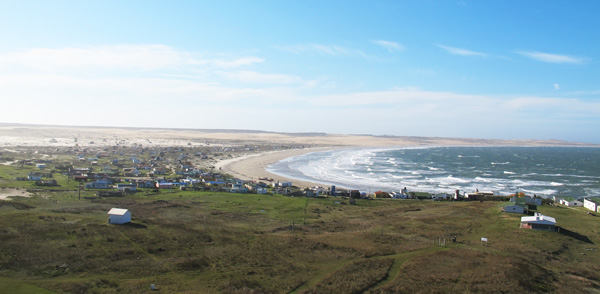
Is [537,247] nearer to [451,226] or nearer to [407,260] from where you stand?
[451,226]

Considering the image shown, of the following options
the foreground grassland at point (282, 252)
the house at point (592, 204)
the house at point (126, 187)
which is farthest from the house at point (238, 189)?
the house at point (592, 204)

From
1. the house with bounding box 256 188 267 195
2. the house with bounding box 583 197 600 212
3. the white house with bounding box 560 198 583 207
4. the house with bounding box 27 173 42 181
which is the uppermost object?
the house with bounding box 583 197 600 212

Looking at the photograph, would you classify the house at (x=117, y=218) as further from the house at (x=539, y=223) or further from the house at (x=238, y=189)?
the house at (x=539, y=223)

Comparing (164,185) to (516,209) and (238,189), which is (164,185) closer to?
(238,189)

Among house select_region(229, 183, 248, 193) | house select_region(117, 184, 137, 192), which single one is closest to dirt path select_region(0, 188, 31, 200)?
house select_region(117, 184, 137, 192)

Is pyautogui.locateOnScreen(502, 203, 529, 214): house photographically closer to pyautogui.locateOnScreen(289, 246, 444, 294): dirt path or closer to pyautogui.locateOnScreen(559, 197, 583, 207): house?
pyautogui.locateOnScreen(559, 197, 583, 207): house

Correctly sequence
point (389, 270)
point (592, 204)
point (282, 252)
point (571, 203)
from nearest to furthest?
point (389, 270) → point (282, 252) → point (592, 204) → point (571, 203)

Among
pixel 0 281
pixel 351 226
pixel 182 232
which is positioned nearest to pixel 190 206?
pixel 182 232

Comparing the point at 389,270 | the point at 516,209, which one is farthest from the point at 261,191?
the point at 389,270
